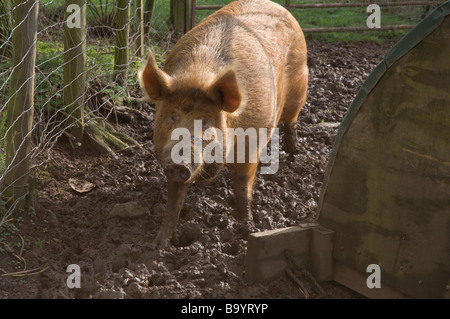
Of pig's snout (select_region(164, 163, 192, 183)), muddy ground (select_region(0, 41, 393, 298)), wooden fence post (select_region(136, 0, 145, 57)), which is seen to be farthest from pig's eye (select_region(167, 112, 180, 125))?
wooden fence post (select_region(136, 0, 145, 57))

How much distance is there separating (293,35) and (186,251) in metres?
2.10

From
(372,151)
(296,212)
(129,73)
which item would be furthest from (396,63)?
(129,73)

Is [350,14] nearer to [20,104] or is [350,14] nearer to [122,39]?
[122,39]

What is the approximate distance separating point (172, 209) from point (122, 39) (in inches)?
84.6

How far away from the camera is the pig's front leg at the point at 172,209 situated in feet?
13.3

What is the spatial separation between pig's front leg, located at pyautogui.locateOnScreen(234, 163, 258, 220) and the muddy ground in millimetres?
82

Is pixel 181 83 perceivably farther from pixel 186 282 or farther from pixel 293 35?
pixel 293 35

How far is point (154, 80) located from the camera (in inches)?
149

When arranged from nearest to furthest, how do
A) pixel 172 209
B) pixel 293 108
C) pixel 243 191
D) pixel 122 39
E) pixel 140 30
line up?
pixel 172 209
pixel 243 191
pixel 293 108
pixel 122 39
pixel 140 30

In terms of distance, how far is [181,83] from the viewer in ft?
12.5

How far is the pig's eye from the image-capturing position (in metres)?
3.75

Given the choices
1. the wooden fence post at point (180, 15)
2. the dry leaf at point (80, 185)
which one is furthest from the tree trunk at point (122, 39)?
the wooden fence post at point (180, 15)

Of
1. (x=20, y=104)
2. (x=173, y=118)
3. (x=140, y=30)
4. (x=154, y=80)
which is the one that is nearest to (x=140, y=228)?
(x=173, y=118)

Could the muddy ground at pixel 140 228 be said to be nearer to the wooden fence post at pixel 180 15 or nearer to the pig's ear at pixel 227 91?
the pig's ear at pixel 227 91
